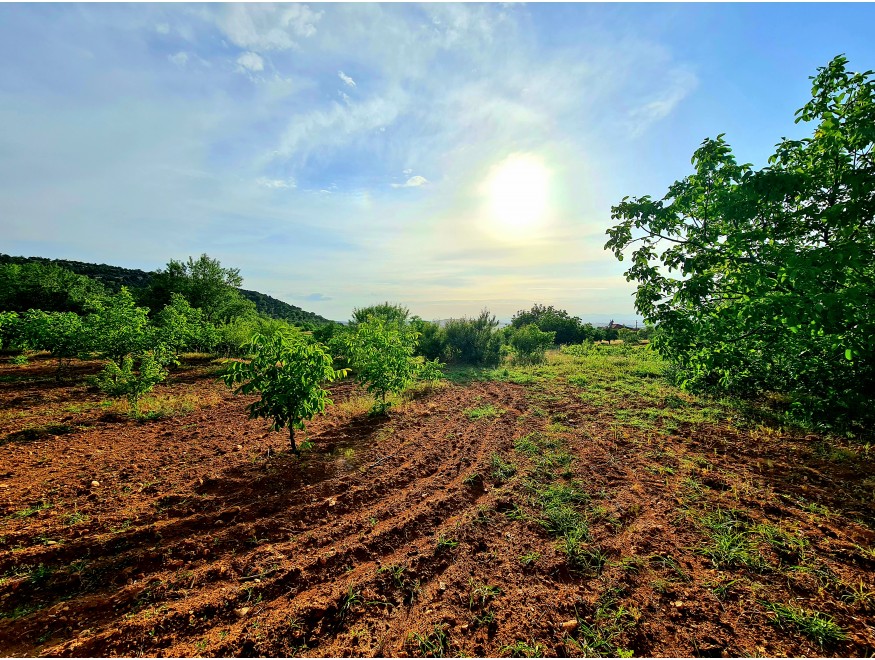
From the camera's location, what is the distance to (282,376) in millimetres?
5121

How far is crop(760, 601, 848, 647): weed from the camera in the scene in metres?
2.41

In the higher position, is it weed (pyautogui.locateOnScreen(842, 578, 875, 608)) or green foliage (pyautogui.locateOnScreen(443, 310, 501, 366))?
green foliage (pyautogui.locateOnScreen(443, 310, 501, 366))

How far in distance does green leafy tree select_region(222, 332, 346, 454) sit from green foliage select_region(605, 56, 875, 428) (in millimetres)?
5661

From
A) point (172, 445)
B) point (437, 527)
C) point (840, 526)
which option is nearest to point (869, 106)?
point (840, 526)

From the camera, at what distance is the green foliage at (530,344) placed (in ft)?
62.3

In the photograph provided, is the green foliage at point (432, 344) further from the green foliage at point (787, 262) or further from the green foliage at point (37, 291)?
the green foliage at point (37, 291)

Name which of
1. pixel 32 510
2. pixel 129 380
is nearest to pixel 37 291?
pixel 129 380

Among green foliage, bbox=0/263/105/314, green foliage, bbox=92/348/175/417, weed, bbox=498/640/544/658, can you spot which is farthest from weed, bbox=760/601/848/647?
green foliage, bbox=0/263/105/314

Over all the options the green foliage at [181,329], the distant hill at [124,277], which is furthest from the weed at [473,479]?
the distant hill at [124,277]

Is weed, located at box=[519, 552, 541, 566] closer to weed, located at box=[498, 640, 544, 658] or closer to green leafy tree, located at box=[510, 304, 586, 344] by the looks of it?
weed, located at box=[498, 640, 544, 658]

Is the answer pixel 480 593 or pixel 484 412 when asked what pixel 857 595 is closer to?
pixel 480 593

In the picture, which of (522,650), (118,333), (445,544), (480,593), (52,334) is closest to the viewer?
(522,650)

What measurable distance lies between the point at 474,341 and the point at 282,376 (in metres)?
15.3

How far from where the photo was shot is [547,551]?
343cm
